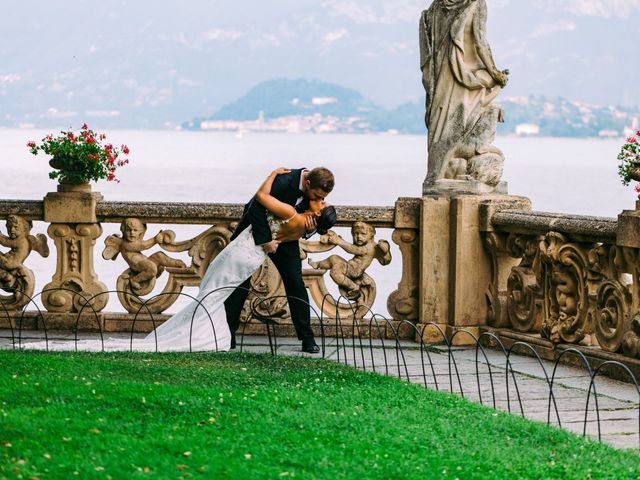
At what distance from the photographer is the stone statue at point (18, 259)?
11.4 meters

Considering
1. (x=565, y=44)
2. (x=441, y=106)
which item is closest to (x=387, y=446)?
(x=441, y=106)

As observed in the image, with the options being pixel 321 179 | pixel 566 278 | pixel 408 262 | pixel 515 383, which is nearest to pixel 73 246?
pixel 321 179

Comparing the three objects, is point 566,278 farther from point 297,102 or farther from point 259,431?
point 297,102

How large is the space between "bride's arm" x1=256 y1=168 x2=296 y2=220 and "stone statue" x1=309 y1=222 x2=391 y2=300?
54.4 inches

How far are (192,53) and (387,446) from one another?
11052 cm

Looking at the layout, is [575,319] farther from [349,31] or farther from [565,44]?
[349,31]

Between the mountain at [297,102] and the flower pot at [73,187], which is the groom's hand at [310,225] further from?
A: the mountain at [297,102]

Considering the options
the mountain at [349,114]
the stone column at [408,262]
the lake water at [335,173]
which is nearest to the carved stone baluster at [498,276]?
the stone column at [408,262]

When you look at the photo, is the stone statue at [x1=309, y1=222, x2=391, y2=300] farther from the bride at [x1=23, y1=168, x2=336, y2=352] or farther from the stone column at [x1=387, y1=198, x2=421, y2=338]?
the bride at [x1=23, y1=168, x2=336, y2=352]

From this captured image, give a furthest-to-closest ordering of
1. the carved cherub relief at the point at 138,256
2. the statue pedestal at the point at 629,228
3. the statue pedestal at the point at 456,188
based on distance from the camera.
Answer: the carved cherub relief at the point at 138,256
the statue pedestal at the point at 456,188
the statue pedestal at the point at 629,228

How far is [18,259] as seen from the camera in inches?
449

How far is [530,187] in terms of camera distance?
52156 mm

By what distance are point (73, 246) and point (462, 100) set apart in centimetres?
341

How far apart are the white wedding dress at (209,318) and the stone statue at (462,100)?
6.06 feet
